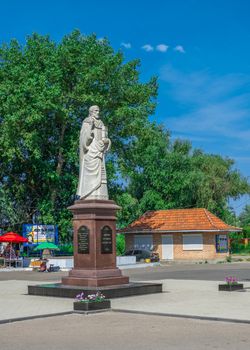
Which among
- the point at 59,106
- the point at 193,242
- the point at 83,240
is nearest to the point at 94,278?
the point at 83,240

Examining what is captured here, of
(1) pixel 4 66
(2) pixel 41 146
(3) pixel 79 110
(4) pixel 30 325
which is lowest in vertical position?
(4) pixel 30 325

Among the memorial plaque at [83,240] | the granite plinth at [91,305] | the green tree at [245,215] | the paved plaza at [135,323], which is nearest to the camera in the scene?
the paved plaza at [135,323]

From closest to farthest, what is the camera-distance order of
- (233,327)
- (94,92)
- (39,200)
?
(233,327)
(94,92)
(39,200)

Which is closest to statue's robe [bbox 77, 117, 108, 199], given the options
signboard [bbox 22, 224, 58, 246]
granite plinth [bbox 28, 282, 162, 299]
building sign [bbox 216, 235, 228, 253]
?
granite plinth [bbox 28, 282, 162, 299]

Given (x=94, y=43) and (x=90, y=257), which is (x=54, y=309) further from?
(x=94, y=43)

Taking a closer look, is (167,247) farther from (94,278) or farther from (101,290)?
(101,290)

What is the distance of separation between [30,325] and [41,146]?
1143 inches

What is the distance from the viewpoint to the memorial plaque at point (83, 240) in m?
16.6

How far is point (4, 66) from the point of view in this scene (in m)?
38.8

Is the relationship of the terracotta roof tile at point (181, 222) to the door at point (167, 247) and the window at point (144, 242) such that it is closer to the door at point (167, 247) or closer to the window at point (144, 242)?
the door at point (167, 247)

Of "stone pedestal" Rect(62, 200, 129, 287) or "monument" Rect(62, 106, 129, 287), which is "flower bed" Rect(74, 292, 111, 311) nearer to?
"monument" Rect(62, 106, 129, 287)

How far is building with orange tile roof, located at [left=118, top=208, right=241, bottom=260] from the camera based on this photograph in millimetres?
45750

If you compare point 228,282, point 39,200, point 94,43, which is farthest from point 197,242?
point 228,282

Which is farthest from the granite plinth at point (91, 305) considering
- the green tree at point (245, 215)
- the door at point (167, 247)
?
the green tree at point (245, 215)
